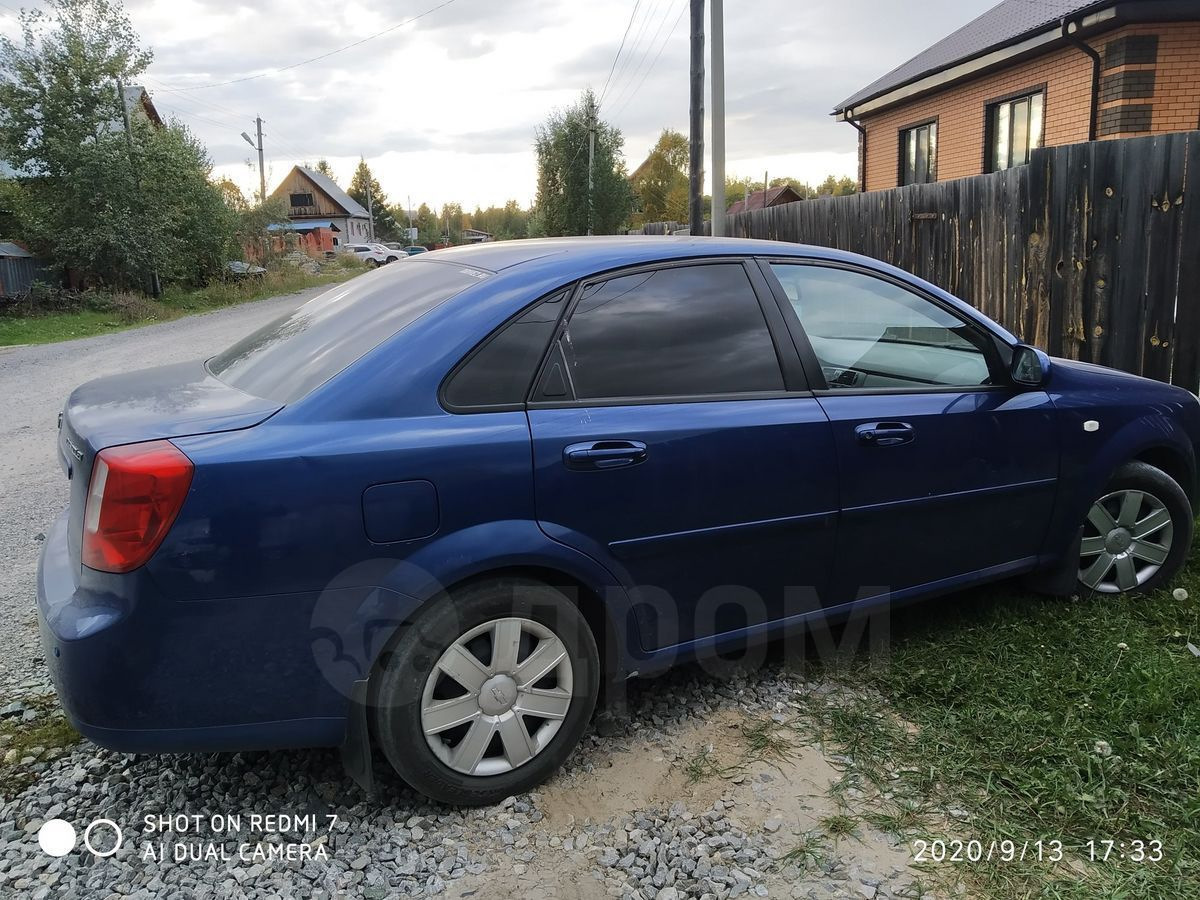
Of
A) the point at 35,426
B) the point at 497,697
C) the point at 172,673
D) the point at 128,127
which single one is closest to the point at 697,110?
the point at 35,426

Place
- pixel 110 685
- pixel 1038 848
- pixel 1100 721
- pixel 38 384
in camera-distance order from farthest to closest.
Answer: pixel 38 384 → pixel 1100 721 → pixel 1038 848 → pixel 110 685

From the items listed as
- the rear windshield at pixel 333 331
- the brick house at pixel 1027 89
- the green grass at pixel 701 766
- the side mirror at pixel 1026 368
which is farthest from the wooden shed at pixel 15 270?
the side mirror at pixel 1026 368

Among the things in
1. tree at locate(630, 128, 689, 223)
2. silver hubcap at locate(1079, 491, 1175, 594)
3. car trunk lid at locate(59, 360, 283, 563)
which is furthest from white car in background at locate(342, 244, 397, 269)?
silver hubcap at locate(1079, 491, 1175, 594)

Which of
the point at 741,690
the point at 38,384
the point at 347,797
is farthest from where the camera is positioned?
the point at 38,384

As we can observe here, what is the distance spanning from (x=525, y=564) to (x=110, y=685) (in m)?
1.11

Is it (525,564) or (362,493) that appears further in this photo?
(525,564)

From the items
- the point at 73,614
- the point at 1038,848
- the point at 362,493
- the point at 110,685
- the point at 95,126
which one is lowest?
the point at 1038,848

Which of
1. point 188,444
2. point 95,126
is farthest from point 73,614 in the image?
point 95,126

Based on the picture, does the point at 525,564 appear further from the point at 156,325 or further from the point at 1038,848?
the point at 156,325

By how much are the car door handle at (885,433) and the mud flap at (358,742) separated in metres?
1.86

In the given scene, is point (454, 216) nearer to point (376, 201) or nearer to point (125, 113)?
point (376, 201)

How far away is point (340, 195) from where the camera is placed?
87.4 m

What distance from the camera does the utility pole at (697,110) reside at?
59.5 feet

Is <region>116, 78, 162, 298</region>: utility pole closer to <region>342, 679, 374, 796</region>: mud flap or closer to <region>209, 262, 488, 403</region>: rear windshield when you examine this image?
<region>209, 262, 488, 403</region>: rear windshield
